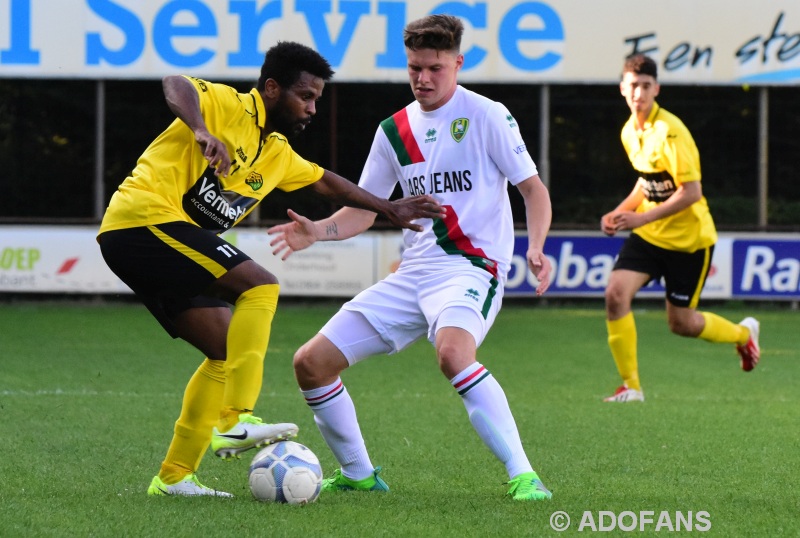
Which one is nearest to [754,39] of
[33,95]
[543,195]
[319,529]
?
[33,95]

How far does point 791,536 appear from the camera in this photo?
185 inches

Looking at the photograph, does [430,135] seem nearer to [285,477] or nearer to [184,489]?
[285,477]

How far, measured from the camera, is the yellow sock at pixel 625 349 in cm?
956

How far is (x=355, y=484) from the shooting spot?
227 inches

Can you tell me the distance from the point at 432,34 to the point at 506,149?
0.57 metres

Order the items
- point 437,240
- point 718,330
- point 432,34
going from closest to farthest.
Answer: point 432,34
point 437,240
point 718,330

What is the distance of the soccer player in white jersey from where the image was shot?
565 cm

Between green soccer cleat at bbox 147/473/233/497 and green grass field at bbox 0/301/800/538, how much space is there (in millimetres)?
90

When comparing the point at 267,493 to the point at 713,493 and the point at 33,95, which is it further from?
the point at 33,95

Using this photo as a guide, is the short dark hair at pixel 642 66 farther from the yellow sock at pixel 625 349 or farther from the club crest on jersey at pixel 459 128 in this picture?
the club crest on jersey at pixel 459 128

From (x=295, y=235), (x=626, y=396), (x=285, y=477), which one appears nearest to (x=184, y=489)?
(x=285, y=477)

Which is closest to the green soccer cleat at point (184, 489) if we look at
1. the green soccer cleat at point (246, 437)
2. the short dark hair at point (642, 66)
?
the green soccer cleat at point (246, 437)

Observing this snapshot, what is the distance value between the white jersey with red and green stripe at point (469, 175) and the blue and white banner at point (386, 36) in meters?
12.1

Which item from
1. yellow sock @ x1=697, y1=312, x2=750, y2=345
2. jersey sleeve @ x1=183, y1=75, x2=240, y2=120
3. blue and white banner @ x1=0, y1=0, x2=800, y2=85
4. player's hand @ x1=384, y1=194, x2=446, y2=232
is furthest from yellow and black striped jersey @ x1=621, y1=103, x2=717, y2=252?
blue and white banner @ x1=0, y1=0, x2=800, y2=85
